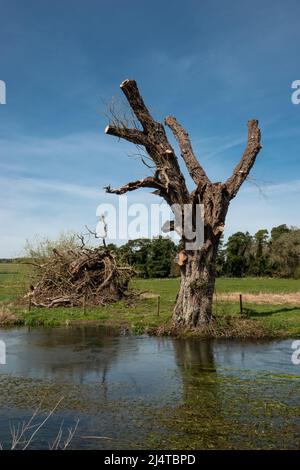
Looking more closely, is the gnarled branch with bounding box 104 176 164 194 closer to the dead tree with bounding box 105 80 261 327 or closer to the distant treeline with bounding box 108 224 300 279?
the dead tree with bounding box 105 80 261 327

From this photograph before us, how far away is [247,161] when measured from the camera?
19438 mm

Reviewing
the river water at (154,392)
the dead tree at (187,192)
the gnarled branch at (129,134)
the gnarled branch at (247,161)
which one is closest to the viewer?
the river water at (154,392)

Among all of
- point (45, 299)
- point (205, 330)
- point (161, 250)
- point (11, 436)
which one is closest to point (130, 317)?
point (205, 330)

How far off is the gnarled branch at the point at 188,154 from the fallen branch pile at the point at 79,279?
11870 mm

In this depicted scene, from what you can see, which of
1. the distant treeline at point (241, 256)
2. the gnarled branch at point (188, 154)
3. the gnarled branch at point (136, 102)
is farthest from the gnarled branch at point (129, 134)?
the distant treeline at point (241, 256)

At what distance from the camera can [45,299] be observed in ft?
94.2

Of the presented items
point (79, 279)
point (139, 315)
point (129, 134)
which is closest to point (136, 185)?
point (129, 134)

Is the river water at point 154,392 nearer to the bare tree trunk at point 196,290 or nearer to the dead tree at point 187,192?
the bare tree trunk at point 196,290

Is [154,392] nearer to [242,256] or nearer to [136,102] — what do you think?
[136,102]

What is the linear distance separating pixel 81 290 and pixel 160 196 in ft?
40.2

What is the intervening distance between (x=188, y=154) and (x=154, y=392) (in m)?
10.7

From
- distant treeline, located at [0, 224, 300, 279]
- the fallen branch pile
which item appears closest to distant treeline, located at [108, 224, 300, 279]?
distant treeline, located at [0, 224, 300, 279]

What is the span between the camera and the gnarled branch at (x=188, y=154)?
739 inches

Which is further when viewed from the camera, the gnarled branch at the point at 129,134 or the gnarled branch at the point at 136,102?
the gnarled branch at the point at 129,134
